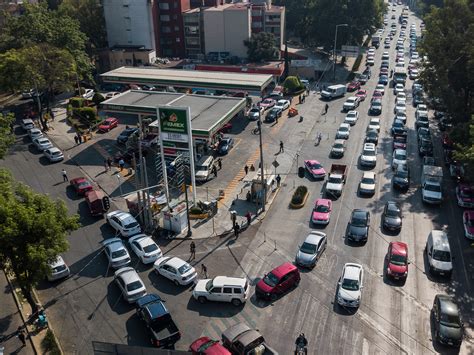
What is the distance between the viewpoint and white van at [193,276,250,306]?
28641 mm

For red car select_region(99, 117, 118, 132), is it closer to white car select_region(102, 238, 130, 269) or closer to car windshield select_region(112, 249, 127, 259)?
white car select_region(102, 238, 130, 269)

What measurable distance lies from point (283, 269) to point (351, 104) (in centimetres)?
4238

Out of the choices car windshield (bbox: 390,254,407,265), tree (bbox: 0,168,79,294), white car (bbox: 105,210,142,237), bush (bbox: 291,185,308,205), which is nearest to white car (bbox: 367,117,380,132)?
bush (bbox: 291,185,308,205)

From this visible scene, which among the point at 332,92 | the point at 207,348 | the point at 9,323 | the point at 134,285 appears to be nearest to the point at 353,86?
the point at 332,92

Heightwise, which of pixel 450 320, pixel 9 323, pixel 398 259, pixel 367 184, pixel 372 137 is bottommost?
pixel 9 323

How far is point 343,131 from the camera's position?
2208 inches

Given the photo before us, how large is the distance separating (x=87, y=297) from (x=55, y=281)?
10.6 ft

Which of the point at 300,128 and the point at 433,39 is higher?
the point at 433,39

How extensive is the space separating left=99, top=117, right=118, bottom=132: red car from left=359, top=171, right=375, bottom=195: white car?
3343cm

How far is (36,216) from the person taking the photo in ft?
83.0

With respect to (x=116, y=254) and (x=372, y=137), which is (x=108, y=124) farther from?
(x=372, y=137)

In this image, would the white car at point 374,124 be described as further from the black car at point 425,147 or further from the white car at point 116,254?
the white car at point 116,254

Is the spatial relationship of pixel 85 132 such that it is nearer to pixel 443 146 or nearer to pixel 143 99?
pixel 143 99

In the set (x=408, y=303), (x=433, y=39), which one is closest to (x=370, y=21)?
(x=433, y=39)
